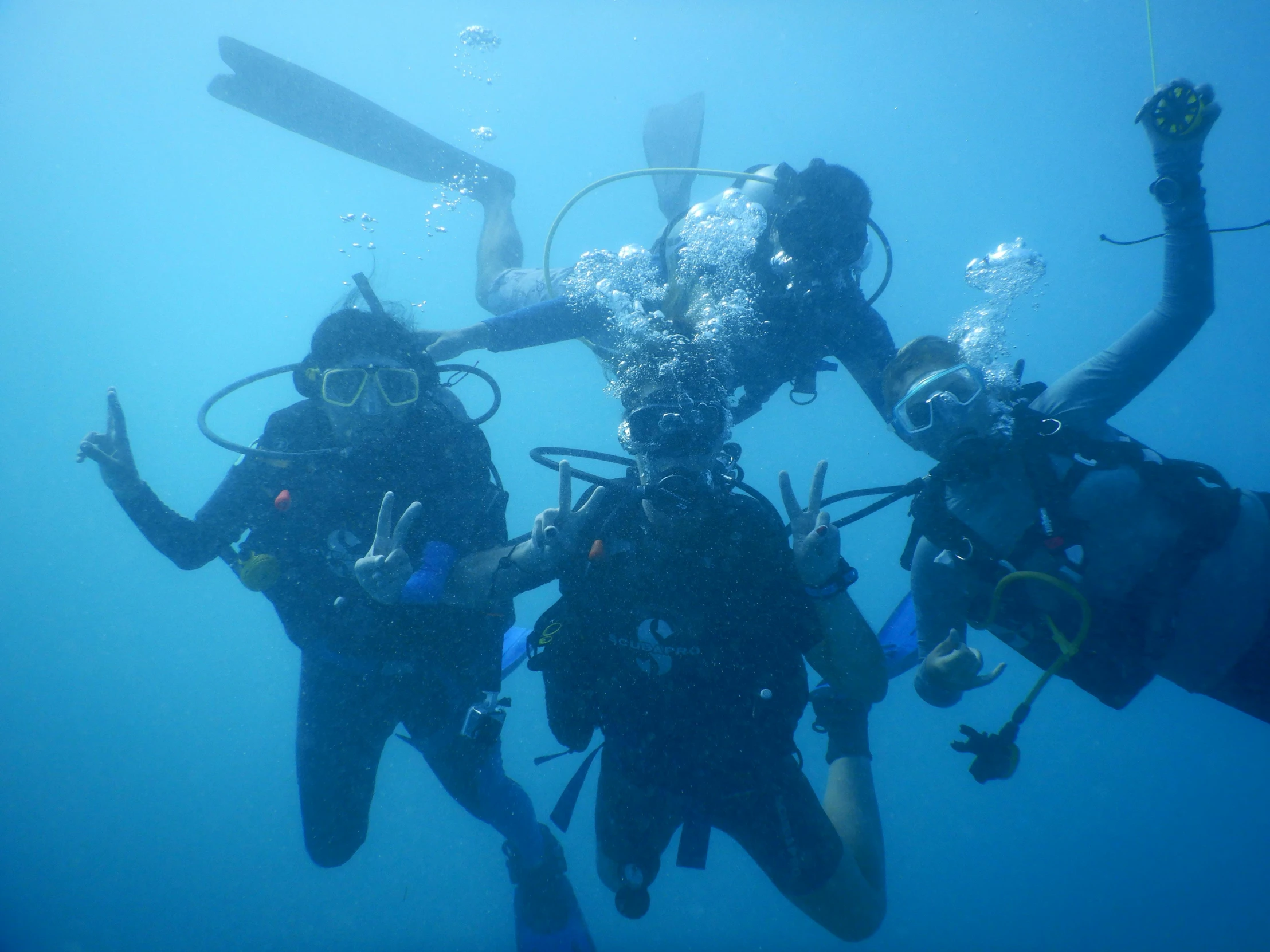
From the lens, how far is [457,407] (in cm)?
452

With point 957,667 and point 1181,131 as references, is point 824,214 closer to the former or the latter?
point 1181,131

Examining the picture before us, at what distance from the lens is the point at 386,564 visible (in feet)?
9.53

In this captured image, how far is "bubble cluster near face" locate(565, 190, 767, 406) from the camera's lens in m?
5.30

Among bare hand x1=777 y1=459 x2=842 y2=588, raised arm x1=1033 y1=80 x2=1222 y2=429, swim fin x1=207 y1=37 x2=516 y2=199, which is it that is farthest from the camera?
swim fin x1=207 y1=37 x2=516 y2=199

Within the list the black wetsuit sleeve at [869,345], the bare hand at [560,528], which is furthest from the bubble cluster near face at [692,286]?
the bare hand at [560,528]

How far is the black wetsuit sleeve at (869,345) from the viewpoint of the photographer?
5203mm

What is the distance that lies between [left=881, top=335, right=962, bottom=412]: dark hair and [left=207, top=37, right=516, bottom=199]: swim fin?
7.83 metres

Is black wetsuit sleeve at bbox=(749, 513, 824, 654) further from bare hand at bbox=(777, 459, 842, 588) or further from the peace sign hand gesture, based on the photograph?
the peace sign hand gesture

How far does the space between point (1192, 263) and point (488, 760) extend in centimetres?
579

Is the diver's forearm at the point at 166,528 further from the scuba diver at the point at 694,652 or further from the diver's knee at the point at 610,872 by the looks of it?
the diver's knee at the point at 610,872

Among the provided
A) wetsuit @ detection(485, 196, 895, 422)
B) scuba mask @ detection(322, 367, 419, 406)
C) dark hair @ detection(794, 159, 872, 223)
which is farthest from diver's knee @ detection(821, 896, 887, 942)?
dark hair @ detection(794, 159, 872, 223)

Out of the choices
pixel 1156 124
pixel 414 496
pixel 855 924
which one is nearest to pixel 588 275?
pixel 414 496

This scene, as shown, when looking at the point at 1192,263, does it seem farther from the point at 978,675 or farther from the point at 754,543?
the point at 754,543

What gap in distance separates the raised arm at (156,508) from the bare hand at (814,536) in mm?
4045
